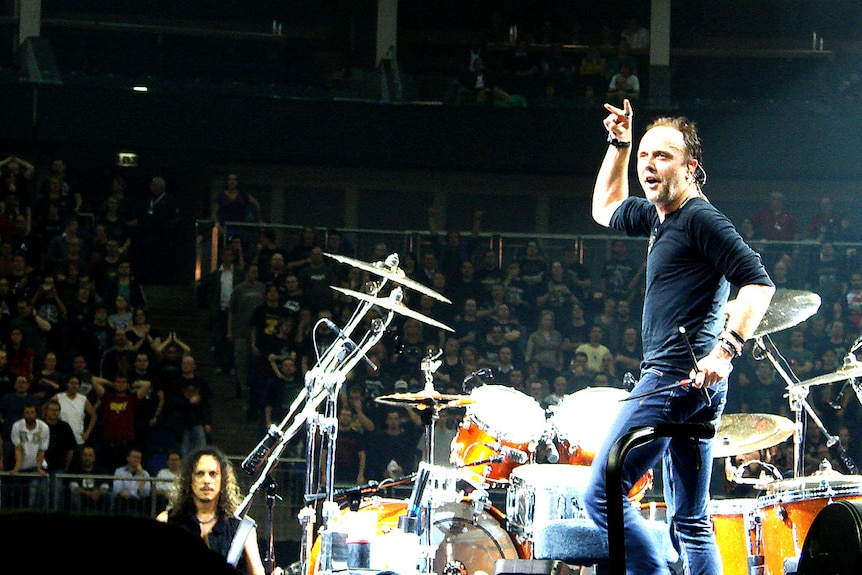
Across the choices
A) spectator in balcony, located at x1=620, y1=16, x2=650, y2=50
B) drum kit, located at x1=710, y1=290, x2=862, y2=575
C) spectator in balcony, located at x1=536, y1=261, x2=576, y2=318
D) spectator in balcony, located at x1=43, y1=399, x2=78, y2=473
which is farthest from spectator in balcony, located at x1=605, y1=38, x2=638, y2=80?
drum kit, located at x1=710, y1=290, x2=862, y2=575

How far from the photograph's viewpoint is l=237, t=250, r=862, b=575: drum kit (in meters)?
5.76

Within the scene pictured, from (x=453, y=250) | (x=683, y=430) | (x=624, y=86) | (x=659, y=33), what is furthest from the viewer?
(x=659, y=33)

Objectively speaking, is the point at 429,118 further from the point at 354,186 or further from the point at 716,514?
the point at 716,514

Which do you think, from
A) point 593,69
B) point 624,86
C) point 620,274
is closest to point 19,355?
point 620,274

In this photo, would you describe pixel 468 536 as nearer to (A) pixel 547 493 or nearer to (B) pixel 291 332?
(A) pixel 547 493

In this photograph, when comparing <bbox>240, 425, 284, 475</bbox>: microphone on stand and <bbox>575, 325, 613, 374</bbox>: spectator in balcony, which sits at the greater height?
<bbox>575, 325, 613, 374</bbox>: spectator in balcony

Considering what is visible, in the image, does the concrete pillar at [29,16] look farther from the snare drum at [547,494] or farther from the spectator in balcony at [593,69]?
the snare drum at [547,494]

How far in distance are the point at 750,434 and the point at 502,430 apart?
53.8 inches

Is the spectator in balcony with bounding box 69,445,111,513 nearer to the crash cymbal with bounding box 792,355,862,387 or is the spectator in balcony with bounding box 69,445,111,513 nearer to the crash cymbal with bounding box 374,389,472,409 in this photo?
the crash cymbal with bounding box 374,389,472,409

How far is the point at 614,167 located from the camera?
432 centimetres

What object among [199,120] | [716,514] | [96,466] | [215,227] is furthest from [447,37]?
[716,514]

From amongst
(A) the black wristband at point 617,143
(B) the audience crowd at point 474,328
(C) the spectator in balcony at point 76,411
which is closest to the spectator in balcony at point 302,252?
(B) the audience crowd at point 474,328

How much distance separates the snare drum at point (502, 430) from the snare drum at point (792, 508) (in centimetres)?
147

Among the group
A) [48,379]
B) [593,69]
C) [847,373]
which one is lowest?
[48,379]
